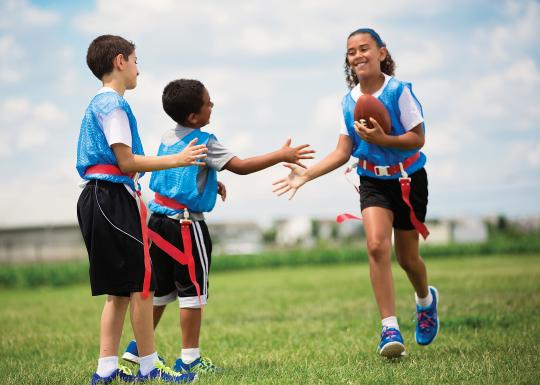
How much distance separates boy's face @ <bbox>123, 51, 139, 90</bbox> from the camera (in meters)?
4.46

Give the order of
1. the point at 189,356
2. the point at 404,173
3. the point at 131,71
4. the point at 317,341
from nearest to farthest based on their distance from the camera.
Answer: the point at 131,71
the point at 189,356
the point at 404,173
the point at 317,341

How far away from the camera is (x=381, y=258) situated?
508cm

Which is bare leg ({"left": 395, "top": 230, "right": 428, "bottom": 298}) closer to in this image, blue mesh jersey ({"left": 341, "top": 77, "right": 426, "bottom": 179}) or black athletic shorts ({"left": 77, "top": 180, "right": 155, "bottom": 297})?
blue mesh jersey ({"left": 341, "top": 77, "right": 426, "bottom": 179})

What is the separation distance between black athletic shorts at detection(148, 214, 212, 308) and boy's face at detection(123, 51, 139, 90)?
0.95m

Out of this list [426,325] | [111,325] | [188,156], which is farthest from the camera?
[426,325]

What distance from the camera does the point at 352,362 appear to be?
4.95 metres

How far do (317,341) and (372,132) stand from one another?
7.18 ft

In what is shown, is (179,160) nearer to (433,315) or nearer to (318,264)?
(433,315)

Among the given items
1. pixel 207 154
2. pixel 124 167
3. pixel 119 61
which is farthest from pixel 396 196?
pixel 119 61

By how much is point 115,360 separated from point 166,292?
2.76 ft

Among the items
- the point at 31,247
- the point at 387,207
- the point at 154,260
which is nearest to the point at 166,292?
the point at 154,260

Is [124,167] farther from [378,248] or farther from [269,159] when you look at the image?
[378,248]

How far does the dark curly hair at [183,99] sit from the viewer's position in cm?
493

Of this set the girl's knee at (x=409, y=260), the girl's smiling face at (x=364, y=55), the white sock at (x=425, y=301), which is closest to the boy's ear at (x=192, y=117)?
the girl's smiling face at (x=364, y=55)
